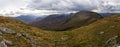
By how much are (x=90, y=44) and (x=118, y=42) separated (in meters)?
21.7

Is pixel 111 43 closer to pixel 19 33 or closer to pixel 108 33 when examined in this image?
pixel 108 33

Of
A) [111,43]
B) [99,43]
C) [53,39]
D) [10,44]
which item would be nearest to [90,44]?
[99,43]

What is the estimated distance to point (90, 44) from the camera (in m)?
122

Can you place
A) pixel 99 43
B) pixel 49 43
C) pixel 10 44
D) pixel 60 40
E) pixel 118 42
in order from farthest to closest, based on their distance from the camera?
pixel 60 40, pixel 49 43, pixel 99 43, pixel 10 44, pixel 118 42

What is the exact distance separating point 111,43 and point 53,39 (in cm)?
4306

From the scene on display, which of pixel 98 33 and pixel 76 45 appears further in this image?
pixel 98 33

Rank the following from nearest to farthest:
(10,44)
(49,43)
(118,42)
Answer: (118,42)
(10,44)
(49,43)

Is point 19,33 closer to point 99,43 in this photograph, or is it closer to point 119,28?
point 99,43

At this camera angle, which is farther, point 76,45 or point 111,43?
point 76,45

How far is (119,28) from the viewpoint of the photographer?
13550cm

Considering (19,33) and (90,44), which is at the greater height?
(19,33)

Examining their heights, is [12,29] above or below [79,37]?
above

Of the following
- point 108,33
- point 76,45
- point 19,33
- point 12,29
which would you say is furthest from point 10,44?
point 108,33

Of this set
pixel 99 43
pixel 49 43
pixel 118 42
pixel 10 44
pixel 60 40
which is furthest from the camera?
pixel 60 40
